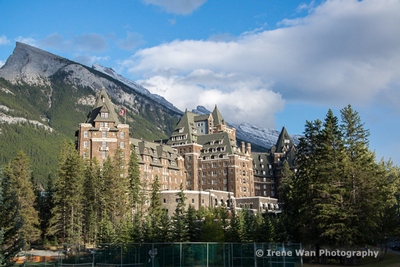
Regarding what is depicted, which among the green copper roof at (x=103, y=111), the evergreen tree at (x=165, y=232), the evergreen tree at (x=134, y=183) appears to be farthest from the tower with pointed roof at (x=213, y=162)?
the evergreen tree at (x=165, y=232)

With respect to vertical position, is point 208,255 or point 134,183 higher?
point 134,183

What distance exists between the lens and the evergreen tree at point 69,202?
255 ft

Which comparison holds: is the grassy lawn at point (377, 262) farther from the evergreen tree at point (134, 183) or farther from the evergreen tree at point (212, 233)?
the evergreen tree at point (134, 183)

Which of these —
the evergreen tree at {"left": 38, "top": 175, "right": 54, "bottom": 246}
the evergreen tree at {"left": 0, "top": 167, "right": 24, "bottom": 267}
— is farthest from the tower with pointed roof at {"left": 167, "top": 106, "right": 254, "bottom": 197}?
the evergreen tree at {"left": 0, "top": 167, "right": 24, "bottom": 267}

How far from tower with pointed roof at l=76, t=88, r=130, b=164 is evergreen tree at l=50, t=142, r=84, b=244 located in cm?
2230

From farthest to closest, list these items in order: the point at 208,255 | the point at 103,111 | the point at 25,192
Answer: the point at 103,111 → the point at 25,192 → the point at 208,255

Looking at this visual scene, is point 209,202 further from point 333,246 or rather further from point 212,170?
point 333,246

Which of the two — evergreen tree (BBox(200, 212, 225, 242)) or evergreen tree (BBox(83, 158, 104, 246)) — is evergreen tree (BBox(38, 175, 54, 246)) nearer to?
evergreen tree (BBox(83, 158, 104, 246))

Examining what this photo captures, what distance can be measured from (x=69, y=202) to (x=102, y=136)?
101 feet

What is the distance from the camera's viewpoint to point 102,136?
106m

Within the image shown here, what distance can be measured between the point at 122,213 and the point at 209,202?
36.4 m

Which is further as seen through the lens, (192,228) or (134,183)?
(134,183)

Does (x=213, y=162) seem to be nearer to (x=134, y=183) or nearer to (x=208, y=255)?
(x=134, y=183)

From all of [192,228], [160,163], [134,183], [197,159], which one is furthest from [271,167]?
[192,228]
